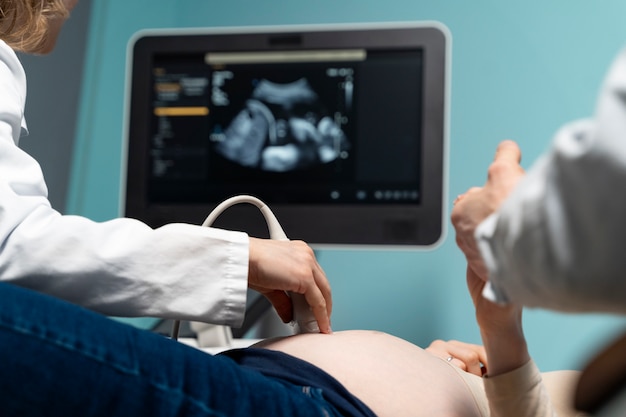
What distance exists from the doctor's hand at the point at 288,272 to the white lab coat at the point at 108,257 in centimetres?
2

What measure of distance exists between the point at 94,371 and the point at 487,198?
363 millimetres

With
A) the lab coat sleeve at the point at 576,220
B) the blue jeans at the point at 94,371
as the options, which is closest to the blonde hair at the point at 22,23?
the blue jeans at the point at 94,371

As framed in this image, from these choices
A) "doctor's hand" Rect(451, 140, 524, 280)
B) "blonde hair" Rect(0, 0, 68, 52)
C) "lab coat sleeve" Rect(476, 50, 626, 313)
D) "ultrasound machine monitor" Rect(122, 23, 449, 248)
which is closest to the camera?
"lab coat sleeve" Rect(476, 50, 626, 313)

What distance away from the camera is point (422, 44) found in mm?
1637

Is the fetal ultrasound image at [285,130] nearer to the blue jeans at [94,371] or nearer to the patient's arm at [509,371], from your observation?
the patient's arm at [509,371]

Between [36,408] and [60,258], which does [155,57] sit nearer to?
[60,258]

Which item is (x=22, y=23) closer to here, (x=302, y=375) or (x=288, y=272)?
(x=288, y=272)

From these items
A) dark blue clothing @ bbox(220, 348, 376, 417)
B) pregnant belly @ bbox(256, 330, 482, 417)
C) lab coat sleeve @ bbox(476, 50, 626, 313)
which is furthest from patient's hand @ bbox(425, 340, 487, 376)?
lab coat sleeve @ bbox(476, 50, 626, 313)

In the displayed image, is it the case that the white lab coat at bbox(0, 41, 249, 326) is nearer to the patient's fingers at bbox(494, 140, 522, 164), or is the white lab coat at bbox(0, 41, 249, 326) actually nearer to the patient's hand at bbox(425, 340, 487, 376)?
the patient's fingers at bbox(494, 140, 522, 164)

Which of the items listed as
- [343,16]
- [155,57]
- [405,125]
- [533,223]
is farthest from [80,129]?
[533,223]

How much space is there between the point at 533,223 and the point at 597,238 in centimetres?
5

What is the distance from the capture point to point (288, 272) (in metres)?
0.84

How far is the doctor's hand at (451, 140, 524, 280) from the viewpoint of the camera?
692 millimetres

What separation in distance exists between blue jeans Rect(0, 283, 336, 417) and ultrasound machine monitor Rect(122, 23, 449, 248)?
38.4 inches
